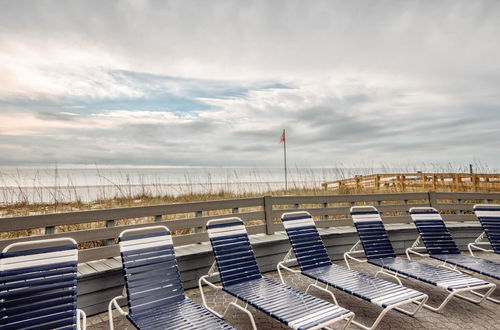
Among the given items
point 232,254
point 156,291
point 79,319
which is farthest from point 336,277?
point 79,319

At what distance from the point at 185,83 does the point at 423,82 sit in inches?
342

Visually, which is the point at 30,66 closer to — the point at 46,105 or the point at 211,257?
the point at 46,105

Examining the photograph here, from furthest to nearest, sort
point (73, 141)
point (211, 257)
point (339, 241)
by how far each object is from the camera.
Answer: point (73, 141)
point (339, 241)
point (211, 257)

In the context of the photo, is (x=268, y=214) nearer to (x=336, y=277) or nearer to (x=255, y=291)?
(x=336, y=277)

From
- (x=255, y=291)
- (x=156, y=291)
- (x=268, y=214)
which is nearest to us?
(x=156, y=291)

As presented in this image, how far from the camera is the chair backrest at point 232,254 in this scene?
372 cm

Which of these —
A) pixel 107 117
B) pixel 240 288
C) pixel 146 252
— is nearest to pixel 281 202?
pixel 240 288

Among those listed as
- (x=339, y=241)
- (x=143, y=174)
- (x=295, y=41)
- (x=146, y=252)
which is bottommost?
(x=339, y=241)

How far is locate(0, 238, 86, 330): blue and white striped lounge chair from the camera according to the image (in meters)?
2.45

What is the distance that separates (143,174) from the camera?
25.7 ft

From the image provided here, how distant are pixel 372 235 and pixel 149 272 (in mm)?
3520

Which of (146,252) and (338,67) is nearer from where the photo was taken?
(146,252)

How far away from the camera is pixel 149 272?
3.24 metres

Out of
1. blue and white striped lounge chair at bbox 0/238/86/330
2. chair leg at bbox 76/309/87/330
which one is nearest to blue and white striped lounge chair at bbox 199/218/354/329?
chair leg at bbox 76/309/87/330
